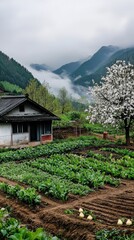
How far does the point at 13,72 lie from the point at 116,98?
378ft

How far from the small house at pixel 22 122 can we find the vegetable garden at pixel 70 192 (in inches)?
259

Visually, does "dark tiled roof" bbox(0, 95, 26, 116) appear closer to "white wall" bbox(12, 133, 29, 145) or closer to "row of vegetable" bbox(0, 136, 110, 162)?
"white wall" bbox(12, 133, 29, 145)

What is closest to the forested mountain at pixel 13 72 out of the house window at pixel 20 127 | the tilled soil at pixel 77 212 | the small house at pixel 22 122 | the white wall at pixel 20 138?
the small house at pixel 22 122

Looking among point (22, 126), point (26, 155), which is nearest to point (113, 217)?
point (26, 155)

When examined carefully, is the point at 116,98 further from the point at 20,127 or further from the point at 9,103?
the point at 9,103

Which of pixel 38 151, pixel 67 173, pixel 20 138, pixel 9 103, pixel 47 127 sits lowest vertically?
pixel 67 173

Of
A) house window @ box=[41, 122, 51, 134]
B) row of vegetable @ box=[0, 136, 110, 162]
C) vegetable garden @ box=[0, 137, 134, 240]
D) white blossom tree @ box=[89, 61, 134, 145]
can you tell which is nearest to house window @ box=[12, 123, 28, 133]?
house window @ box=[41, 122, 51, 134]

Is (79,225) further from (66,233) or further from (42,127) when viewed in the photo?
(42,127)

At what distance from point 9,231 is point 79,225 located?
304 centimetres

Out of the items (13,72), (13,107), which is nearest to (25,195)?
(13,107)

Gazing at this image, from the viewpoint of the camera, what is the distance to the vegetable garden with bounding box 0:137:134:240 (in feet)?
43.2

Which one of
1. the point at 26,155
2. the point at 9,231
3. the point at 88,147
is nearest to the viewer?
the point at 9,231

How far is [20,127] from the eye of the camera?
117ft

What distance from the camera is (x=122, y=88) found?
32062 millimetres
